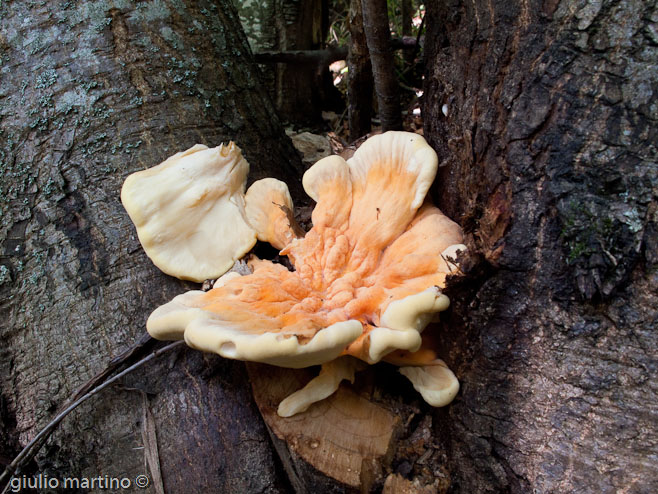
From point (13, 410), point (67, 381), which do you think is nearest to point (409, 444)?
point (67, 381)

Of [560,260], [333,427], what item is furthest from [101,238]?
[560,260]

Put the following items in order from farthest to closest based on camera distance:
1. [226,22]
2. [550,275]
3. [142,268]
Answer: [226,22]
[142,268]
[550,275]

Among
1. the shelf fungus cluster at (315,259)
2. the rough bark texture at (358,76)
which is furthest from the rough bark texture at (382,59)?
the shelf fungus cluster at (315,259)

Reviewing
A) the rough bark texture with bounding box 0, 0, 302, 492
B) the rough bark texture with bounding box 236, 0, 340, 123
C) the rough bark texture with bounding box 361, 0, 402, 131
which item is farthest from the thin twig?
the rough bark texture with bounding box 236, 0, 340, 123

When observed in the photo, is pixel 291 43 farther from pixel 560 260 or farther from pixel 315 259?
pixel 560 260

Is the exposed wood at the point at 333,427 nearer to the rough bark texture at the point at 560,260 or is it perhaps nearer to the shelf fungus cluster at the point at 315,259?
the shelf fungus cluster at the point at 315,259

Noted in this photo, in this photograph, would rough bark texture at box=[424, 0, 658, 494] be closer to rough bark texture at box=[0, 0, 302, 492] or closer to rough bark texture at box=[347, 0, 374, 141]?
rough bark texture at box=[0, 0, 302, 492]

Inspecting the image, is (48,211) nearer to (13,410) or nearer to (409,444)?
(13,410)
